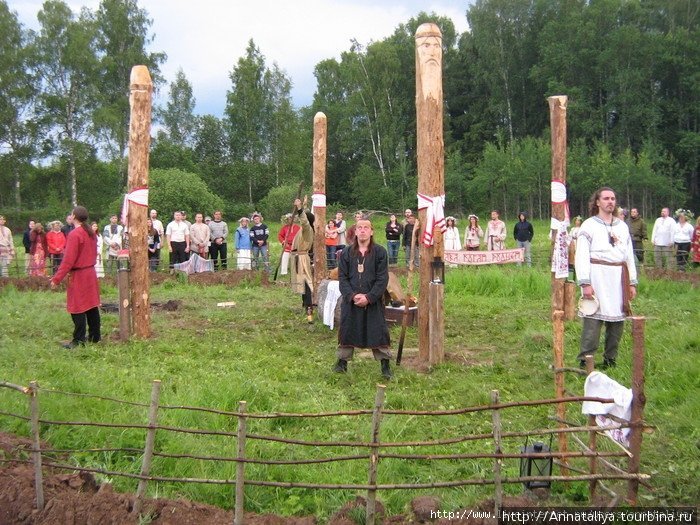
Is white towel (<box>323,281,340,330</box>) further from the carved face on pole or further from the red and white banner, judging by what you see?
the red and white banner

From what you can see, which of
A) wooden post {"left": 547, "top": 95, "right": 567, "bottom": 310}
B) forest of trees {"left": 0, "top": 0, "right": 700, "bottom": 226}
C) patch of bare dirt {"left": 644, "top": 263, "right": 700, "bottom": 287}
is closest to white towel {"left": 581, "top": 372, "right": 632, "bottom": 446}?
wooden post {"left": 547, "top": 95, "right": 567, "bottom": 310}

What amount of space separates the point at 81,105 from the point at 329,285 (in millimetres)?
31786

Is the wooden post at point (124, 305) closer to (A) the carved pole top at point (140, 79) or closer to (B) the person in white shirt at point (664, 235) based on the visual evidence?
(A) the carved pole top at point (140, 79)

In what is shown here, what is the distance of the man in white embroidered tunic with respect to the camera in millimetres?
7961

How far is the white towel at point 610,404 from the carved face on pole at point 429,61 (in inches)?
187

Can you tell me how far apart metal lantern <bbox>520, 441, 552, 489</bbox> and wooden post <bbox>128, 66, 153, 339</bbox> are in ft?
23.0

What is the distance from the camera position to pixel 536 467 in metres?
4.77

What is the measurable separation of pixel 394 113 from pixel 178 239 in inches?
1307

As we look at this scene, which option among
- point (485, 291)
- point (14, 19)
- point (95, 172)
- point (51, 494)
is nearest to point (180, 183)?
point (95, 172)

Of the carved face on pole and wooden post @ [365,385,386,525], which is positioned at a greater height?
the carved face on pole

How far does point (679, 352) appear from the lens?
8.27 m

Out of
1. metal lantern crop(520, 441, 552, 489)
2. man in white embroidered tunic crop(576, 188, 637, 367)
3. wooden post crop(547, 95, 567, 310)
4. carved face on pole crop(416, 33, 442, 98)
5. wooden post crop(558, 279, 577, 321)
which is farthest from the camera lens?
wooden post crop(558, 279, 577, 321)

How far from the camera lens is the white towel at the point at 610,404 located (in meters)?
4.60

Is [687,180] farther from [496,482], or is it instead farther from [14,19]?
[496,482]
